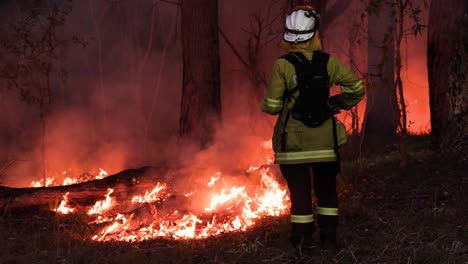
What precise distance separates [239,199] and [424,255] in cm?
226

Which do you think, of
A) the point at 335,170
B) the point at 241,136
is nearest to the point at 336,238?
the point at 335,170

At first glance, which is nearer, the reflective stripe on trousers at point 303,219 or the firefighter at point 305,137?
the firefighter at point 305,137

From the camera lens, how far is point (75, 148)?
31.4 feet

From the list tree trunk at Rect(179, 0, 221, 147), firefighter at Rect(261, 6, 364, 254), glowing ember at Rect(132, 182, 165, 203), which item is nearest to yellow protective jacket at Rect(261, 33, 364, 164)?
firefighter at Rect(261, 6, 364, 254)

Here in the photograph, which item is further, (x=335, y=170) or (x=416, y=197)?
(x=416, y=197)

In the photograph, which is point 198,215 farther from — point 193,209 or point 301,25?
point 301,25

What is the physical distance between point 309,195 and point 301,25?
1297mm

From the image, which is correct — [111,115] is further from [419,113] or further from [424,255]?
[424,255]

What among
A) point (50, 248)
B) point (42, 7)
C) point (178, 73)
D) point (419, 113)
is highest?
point (42, 7)

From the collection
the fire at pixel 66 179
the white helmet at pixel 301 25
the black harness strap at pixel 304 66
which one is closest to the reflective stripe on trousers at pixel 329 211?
the black harness strap at pixel 304 66

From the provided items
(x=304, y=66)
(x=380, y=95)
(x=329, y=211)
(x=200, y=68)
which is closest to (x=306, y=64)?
(x=304, y=66)

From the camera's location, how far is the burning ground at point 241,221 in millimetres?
4805

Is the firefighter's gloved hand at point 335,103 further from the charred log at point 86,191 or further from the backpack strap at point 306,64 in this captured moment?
the charred log at point 86,191

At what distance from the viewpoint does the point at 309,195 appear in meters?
4.61
